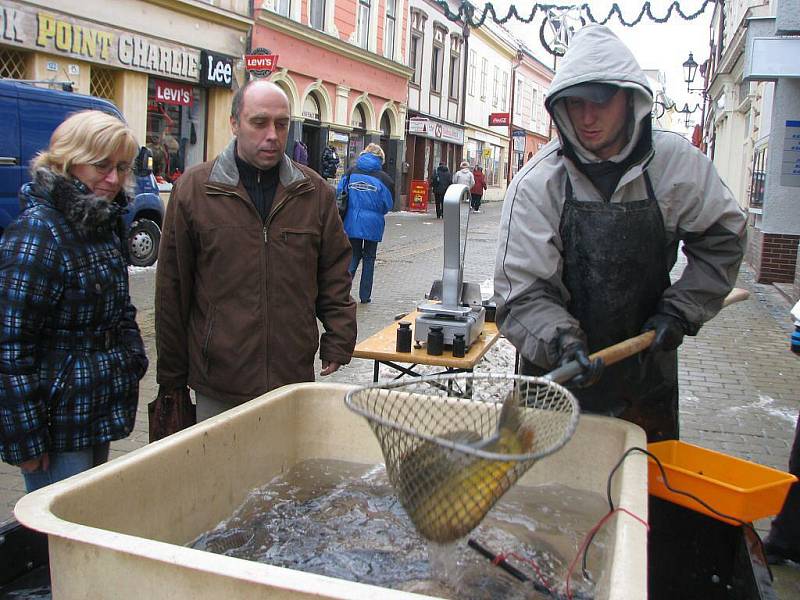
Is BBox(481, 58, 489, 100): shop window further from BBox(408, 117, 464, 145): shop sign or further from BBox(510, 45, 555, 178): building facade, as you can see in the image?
BBox(408, 117, 464, 145): shop sign

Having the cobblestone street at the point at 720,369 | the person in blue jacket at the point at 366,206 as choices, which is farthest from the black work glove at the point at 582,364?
the person in blue jacket at the point at 366,206

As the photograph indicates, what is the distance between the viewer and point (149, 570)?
4.98ft

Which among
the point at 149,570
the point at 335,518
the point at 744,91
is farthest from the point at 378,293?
the point at 744,91

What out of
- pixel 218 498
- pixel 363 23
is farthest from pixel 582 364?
pixel 363 23

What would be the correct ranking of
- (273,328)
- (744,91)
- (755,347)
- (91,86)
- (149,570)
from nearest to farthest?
(149,570), (273,328), (755,347), (91,86), (744,91)

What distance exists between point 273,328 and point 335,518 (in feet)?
2.97

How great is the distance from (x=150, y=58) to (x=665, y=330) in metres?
15.3

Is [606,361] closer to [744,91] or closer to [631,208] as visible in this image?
[631,208]

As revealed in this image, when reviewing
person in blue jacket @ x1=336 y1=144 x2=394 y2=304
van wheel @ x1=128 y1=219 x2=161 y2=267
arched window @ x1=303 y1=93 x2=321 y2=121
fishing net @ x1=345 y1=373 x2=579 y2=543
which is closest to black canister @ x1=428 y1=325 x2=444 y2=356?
fishing net @ x1=345 y1=373 x2=579 y2=543

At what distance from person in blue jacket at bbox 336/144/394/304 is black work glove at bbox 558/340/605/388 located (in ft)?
23.3

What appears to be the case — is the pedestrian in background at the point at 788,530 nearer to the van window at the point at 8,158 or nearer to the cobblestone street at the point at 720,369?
the cobblestone street at the point at 720,369

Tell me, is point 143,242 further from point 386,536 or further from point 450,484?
point 450,484

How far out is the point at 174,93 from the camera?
1700 cm

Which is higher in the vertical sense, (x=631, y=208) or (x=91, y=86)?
(x=91, y=86)
